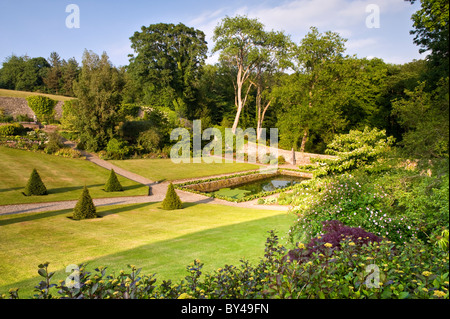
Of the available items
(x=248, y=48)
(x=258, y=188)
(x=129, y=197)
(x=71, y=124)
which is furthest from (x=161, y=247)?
(x=248, y=48)

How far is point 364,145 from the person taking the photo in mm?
8148

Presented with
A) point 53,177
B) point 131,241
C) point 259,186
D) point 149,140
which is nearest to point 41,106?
point 149,140

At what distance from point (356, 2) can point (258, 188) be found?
47.5 feet

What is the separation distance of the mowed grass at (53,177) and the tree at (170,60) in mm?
12427

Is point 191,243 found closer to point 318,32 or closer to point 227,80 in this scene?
point 318,32

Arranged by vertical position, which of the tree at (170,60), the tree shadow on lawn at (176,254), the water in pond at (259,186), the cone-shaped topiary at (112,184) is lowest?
the water in pond at (259,186)

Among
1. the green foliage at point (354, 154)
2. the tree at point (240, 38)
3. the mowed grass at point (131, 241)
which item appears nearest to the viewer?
the mowed grass at point (131, 241)

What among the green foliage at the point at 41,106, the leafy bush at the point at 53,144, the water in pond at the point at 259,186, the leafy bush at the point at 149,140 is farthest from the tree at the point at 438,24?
the green foliage at the point at 41,106

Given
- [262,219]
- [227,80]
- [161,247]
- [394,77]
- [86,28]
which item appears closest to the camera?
[86,28]

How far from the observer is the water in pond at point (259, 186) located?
16.3m

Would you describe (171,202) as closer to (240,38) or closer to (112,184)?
(112,184)

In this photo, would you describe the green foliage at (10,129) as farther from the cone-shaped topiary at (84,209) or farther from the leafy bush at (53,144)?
the cone-shaped topiary at (84,209)

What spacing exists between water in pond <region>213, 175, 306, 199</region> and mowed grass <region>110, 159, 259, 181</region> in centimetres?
213

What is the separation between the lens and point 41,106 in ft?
87.9
